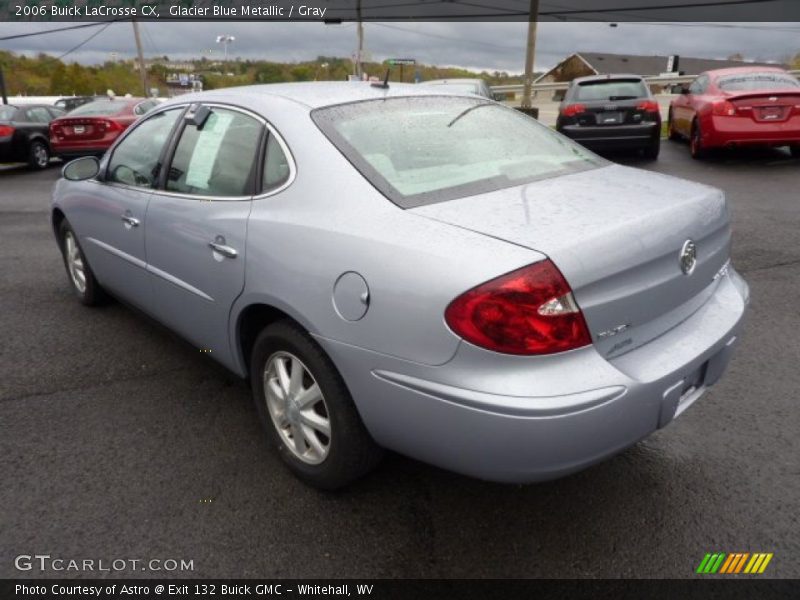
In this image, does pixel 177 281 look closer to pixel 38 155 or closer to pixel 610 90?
pixel 610 90

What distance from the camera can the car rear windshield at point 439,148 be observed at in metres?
2.33

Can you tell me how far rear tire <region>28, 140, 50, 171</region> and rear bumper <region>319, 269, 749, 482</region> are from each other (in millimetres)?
14040

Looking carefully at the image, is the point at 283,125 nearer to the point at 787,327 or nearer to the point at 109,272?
the point at 109,272

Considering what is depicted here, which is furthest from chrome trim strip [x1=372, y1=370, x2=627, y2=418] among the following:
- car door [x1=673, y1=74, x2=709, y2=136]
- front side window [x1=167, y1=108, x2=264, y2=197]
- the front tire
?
car door [x1=673, y1=74, x2=709, y2=136]

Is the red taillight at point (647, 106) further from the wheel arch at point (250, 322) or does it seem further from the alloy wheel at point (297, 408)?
the alloy wheel at point (297, 408)

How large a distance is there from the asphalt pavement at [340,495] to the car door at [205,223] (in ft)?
1.46

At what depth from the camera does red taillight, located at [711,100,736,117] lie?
9391mm

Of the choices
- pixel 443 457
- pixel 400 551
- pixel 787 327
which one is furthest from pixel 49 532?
pixel 787 327

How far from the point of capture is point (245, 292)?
2.50 meters

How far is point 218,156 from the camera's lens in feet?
9.39

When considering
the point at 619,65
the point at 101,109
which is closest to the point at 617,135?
the point at 101,109

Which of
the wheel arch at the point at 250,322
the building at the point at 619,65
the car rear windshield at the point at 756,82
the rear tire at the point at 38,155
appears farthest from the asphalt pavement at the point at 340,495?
the building at the point at 619,65

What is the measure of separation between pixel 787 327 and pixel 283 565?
3.46 m

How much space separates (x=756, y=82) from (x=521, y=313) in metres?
10.2
